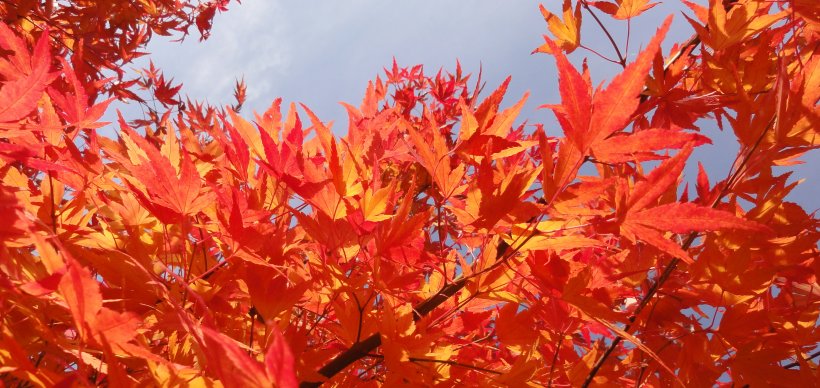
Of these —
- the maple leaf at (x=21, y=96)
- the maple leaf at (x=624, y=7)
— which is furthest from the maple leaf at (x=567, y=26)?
the maple leaf at (x=21, y=96)

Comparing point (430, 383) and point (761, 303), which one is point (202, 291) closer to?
point (430, 383)

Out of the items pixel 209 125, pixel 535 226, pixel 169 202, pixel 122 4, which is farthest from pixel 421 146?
pixel 122 4

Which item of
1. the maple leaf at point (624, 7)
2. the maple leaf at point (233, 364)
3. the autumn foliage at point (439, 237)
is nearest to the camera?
the maple leaf at point (233, 364)

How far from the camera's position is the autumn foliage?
0.46 m


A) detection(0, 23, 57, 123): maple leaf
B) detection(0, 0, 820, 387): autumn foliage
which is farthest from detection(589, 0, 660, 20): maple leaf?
detection(0, 23, 57, 123): maple leaf

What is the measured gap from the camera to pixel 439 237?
0.76 metres

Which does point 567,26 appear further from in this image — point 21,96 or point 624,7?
point 21,96

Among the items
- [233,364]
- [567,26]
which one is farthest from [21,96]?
[567,26]

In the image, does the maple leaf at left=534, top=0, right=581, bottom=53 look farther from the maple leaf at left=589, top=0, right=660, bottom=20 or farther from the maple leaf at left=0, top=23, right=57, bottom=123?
the maple leaf at left=0, top=23, right=57, bottom=123

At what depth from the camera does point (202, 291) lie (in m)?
0.64

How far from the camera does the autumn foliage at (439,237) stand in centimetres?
46

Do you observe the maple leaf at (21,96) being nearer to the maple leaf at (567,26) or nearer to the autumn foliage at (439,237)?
the autumn foliage at (439,237)

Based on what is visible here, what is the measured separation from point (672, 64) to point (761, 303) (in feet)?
1.71

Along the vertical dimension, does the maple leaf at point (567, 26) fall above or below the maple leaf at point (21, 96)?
above
